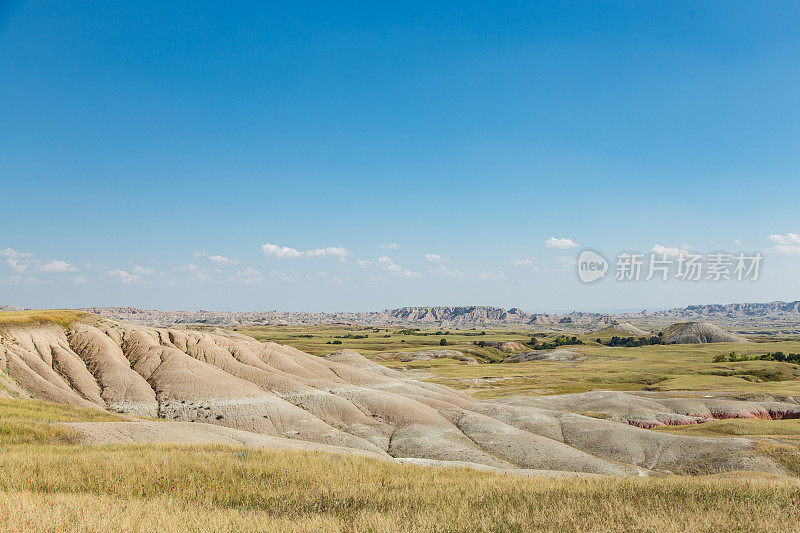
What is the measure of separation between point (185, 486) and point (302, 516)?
5504 mm

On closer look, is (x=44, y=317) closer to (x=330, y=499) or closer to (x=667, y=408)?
(x=330, y=499)

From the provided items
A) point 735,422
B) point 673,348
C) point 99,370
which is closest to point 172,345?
point 99,370

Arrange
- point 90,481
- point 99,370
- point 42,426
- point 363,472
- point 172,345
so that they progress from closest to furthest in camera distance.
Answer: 1. point 90,481
2. point 363,472
3. point 42,426
4. point 99,370
5. point 172,345

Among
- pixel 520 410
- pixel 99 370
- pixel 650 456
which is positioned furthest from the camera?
pixel 520 410

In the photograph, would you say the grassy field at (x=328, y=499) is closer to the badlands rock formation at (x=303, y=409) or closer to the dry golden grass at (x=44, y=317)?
the badlands rock formation at (x=303, y=409)

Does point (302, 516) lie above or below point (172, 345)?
above

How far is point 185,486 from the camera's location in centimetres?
1505

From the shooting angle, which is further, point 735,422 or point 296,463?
point 735,422

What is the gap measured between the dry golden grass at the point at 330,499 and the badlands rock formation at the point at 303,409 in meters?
15.1

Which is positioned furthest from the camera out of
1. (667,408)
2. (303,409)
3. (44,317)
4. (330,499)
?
(667,408)

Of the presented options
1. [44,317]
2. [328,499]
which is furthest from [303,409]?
[328,499]

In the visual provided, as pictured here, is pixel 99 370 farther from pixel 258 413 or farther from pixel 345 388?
pixel 345 388

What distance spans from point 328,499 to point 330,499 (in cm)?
6

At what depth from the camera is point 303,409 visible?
2104 inches
